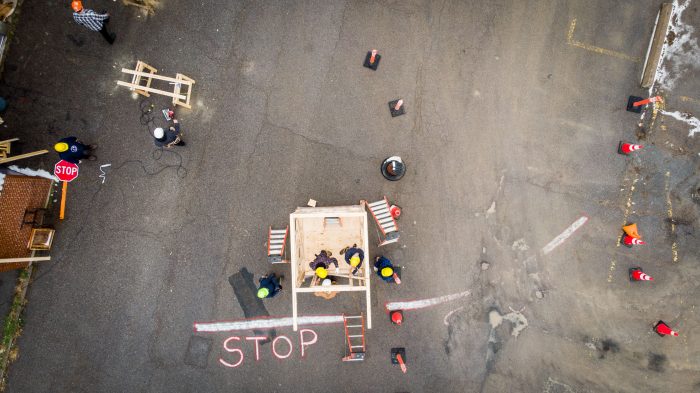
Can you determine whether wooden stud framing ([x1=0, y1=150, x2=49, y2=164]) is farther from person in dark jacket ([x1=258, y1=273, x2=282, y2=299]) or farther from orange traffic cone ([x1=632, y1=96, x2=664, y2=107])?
orange traffic cone ([x1=632, y1=96, x2=664, y2=107])

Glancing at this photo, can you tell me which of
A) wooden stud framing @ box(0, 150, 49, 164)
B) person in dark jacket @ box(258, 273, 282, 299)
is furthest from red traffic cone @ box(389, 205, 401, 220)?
wooden stud framing @ box(0, 150, 49, 164)

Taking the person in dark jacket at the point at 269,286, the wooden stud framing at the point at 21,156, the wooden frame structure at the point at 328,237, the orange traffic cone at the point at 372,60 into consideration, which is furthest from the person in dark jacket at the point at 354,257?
the wooden stud framing at the point at 21,156

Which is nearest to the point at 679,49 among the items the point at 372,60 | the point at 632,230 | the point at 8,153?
the point at 632,230

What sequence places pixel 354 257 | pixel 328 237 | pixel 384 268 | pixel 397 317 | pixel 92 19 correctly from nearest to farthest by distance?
pixel 354 257, pixel 384 268, pixel 92 19, pixel 328 237, pixel 397 317

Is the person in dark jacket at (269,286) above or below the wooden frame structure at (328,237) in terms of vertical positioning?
below

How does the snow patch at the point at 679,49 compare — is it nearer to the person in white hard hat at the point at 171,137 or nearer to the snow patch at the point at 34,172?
the person in white hard hat at the point at 171,137

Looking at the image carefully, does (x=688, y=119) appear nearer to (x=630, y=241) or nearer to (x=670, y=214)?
(x=670, y=214)
